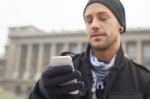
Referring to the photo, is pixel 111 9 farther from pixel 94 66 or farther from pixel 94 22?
pixel 94 66

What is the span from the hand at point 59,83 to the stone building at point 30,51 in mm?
62456

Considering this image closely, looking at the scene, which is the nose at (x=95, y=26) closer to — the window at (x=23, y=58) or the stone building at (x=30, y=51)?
the stone building at (x=30, y=51)

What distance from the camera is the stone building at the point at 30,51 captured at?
67438mm

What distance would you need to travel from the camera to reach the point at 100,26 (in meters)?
2.86

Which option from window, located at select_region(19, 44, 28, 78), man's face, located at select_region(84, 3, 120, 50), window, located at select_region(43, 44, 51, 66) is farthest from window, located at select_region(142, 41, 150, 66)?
man's face, located at select_region(84, 3, 120, 50)

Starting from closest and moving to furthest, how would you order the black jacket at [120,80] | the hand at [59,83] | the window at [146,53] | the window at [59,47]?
the hand at [59,83]
the black jacket at [120,80]
the window at [146,53]
the window at [59,47]

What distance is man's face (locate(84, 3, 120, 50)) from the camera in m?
2.85

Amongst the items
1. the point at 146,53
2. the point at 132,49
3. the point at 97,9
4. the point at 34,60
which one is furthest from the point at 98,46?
the point at 34,60

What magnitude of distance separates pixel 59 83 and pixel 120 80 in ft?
1.93

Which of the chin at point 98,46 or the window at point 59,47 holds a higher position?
the chin at point 98,46

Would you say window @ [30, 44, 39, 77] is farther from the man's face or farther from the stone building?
the man's face

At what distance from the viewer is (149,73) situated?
296 centimetres

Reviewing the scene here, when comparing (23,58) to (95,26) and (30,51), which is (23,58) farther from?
(95,26)

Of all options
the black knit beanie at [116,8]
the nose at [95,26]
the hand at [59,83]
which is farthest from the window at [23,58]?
the hand at [59,83]
